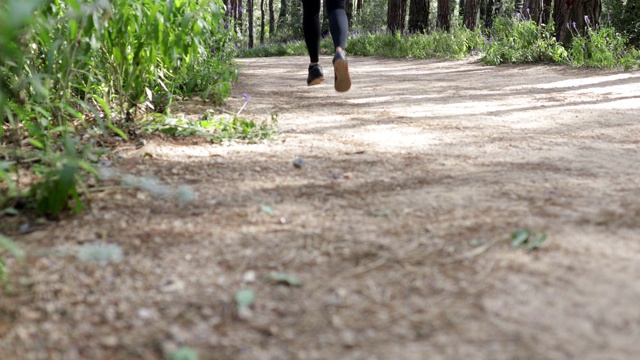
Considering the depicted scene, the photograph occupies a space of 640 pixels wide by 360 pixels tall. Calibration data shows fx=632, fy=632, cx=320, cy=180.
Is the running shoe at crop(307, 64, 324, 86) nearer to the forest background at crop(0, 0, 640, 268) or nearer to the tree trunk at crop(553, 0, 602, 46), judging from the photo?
the forest background at crop(0, 0, 640, 268)

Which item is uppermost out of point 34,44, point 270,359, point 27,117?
point 34,44

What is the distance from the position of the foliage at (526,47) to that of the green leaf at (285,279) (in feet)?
24.8

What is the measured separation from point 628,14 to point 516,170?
13015 mm

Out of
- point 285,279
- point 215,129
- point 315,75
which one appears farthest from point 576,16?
point 285,279

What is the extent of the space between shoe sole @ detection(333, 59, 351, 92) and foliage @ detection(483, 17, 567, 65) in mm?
4845

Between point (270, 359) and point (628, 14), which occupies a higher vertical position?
point (628, 14)

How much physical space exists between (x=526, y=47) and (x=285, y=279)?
8.31m

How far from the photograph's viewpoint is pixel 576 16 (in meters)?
8.51

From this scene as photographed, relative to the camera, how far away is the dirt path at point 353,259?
1.30 m

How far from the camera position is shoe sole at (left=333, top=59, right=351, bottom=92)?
4.38 m

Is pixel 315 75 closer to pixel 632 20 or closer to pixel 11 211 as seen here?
pixel 11 211

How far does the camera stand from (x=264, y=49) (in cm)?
2205

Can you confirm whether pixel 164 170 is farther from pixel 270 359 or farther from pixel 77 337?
pixel 270 359

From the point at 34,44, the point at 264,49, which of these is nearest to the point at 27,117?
the point at 34,44
